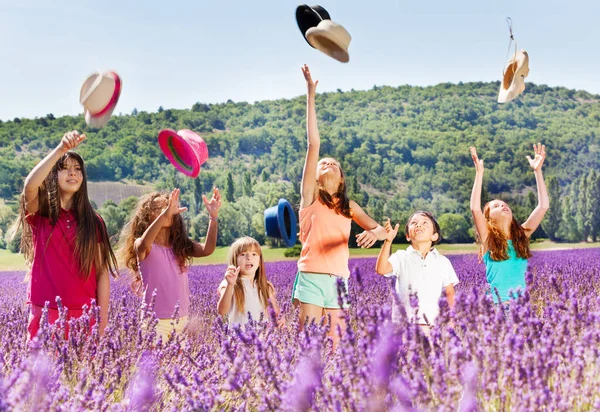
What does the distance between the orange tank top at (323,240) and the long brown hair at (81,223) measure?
3.10ft

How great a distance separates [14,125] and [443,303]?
38830 millimetres

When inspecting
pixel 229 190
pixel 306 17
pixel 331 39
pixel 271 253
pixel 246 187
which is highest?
pixel 246 187

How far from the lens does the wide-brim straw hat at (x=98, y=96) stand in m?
3.45

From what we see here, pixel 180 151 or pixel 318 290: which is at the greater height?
pixel 180 151

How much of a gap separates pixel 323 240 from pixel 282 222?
47 cm

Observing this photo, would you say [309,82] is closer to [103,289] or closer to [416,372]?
[103,289]

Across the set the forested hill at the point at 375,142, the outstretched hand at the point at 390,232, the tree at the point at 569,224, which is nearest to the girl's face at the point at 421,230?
the outstretched hand at the point at 390,232

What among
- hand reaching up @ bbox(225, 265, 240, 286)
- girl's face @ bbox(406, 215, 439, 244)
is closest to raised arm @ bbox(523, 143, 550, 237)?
girl's face @ bbox(406, 215, 439, 244)

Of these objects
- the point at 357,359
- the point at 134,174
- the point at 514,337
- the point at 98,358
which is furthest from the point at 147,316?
the point at 134,174

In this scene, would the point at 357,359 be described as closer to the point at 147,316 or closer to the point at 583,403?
the point at 583,403

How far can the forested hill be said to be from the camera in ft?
103

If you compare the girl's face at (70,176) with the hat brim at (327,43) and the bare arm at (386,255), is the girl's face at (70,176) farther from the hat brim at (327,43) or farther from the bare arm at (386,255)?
the hat brim at (327,43)

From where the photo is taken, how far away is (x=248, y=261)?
351cm

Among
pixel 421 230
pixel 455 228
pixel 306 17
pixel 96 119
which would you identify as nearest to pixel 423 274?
pixel 421 230
